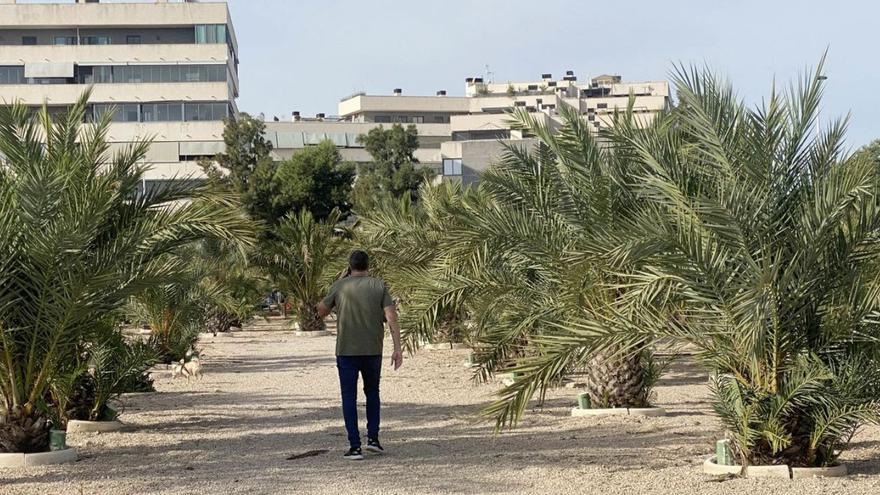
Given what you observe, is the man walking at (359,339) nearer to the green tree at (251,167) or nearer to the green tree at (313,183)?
the green tree at (251,167)

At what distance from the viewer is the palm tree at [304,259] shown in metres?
36.3

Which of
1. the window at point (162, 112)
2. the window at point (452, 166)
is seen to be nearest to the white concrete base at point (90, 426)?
the window at point (452, 166)

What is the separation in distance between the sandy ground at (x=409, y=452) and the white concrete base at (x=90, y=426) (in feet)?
0.75

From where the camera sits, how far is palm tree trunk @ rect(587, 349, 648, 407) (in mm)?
12984

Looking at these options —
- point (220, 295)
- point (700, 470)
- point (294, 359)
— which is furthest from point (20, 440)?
point (220, 295)

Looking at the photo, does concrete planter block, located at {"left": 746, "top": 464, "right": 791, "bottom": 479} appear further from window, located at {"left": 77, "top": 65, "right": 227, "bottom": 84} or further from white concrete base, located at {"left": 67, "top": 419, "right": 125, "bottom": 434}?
window, located at {"left": 77, "top": 65, "right": 227, "bottom": 84}

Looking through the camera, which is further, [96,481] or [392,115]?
[392,115]

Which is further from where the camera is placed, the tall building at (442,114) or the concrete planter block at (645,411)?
the tall building at (442,114)

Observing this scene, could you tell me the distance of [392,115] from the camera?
346 feet

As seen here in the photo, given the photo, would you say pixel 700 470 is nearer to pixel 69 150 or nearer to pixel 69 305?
pixel 69 305

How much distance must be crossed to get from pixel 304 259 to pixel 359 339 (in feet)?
88.2

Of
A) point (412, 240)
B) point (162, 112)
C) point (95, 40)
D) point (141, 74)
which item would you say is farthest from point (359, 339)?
point (95, 40)

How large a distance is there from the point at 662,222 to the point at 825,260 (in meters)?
1.27

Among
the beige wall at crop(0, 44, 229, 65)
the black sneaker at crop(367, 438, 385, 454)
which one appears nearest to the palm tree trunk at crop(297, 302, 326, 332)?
the black sneaker at crop(367, 438, 385, 454)
